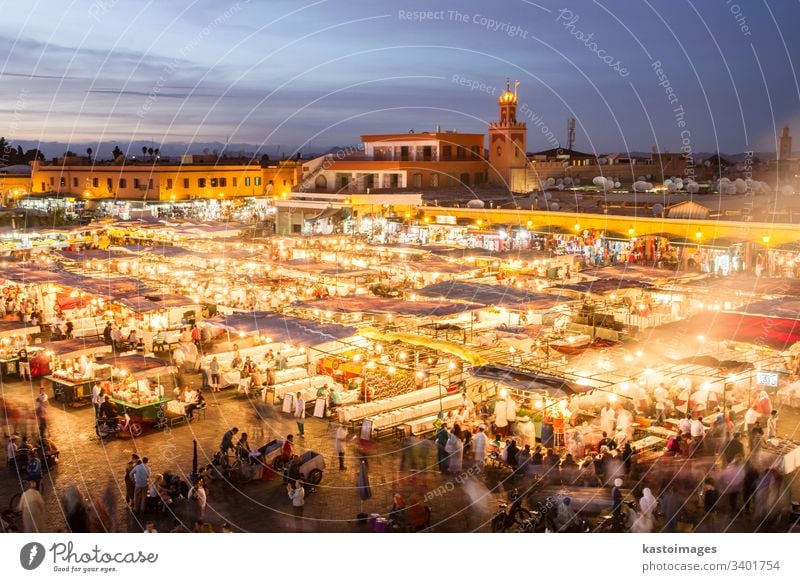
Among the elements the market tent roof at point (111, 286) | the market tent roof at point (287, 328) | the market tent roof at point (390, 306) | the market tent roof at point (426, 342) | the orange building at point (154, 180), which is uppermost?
the orange building at point (154, 180)

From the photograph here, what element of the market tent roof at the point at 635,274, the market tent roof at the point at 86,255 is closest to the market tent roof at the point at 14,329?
the market tent roof at the point at 86,255

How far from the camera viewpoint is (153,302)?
19.6m

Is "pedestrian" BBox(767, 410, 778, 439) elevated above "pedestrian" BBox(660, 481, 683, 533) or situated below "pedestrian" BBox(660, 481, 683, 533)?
above

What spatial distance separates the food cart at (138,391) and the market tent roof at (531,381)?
218 inches

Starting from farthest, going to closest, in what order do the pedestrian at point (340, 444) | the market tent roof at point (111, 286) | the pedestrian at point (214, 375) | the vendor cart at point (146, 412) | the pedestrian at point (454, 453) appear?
1. the market tent roof at point (111, 286)
2. the pedestrian at point (214, 375)
3. the vendor cart at point (146, 412)
4. the pedestrian at point (340, 444)
5. the pedestrian at point (454, 453)

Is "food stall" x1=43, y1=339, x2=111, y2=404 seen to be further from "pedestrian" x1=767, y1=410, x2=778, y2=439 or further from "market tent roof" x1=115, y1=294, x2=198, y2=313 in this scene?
"pedestrian" x1=767, y1=410, x2=778, y2=439

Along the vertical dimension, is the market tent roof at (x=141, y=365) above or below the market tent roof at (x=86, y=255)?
below

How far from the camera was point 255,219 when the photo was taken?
152 ft

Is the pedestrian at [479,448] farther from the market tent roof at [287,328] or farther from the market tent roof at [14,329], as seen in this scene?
the market tent roof at [14,329]

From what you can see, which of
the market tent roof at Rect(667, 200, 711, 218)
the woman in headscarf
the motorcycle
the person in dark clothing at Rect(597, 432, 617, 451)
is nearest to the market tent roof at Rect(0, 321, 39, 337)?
the motorcycle

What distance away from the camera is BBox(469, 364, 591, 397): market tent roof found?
1264 centimetres

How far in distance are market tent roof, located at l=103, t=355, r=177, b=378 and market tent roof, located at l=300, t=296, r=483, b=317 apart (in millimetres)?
3958

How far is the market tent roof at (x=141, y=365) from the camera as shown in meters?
14.8

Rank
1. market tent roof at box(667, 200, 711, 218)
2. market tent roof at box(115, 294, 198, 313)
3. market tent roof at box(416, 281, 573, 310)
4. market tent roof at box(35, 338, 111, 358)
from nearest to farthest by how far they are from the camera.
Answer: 1. market tent roof at box(35, 338, 111, 358)
2. market tent roof at box(416, 281, 573, 310)
3. market tent roof at box(115, 294, 198, 313)
4. market tent roof at box(667, 200, 711, 218)
